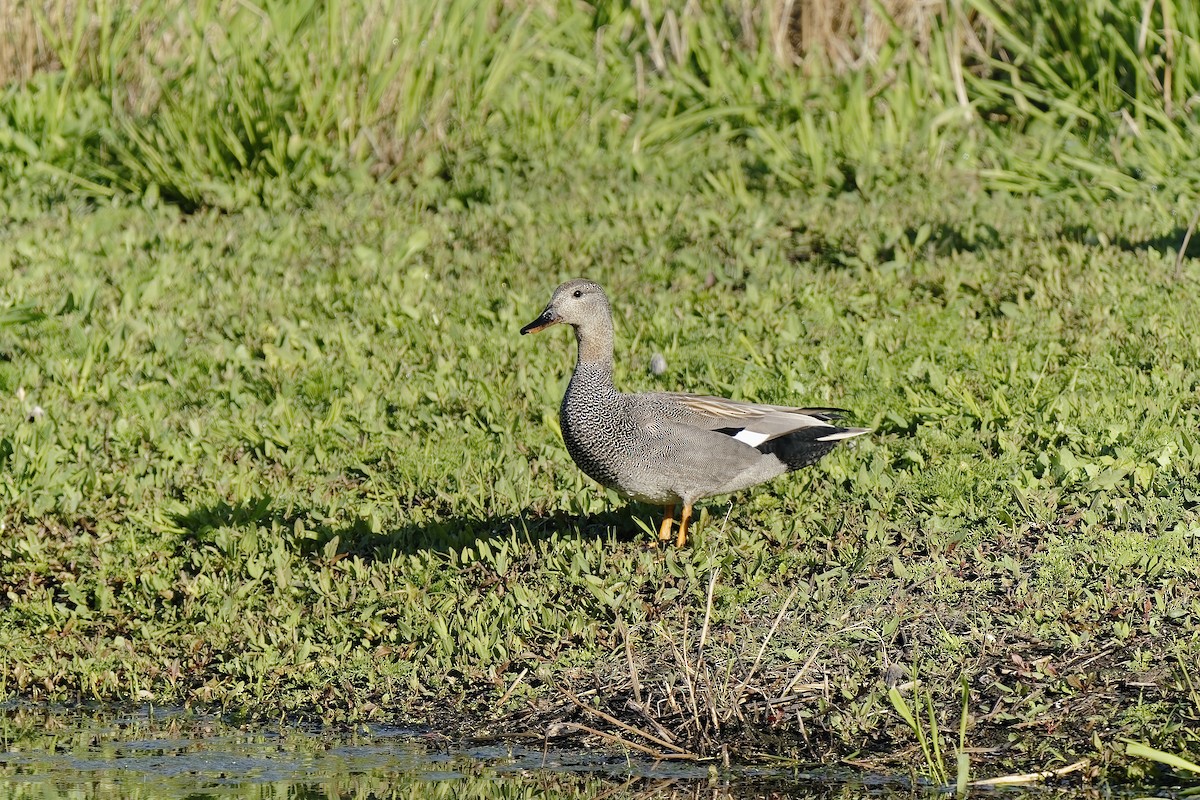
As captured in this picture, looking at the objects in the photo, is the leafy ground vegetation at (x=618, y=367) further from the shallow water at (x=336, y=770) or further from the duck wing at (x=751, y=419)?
the duck wing at (x=751, y=419)

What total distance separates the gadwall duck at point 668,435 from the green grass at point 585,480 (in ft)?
0.95

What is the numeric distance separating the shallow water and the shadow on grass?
1.11 meters

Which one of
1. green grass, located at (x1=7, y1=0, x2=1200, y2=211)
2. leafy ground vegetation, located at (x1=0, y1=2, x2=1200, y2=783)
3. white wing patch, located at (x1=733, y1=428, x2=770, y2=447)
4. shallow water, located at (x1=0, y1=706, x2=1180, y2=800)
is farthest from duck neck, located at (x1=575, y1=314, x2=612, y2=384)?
green grass, located at (x1=7, y1=0, x2=1200, y2=211)

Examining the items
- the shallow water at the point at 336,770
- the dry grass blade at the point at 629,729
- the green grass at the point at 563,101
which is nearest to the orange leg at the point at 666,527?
the dry grass blade at the point at 629,729

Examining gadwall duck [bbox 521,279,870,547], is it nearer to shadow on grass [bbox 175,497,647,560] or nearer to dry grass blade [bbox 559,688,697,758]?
shadow on grass [bbox 175,497,647,560]

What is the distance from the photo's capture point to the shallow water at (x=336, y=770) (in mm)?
4676

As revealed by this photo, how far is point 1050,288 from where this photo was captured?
26.6ft

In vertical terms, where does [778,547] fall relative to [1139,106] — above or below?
below

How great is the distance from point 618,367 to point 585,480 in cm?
117

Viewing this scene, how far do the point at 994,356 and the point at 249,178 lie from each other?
185 inches

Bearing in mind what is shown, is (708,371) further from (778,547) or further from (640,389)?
→ (778,547)

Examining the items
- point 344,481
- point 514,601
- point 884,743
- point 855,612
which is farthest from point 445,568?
point 884,743

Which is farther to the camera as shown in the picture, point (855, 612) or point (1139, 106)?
point (1139, 106)

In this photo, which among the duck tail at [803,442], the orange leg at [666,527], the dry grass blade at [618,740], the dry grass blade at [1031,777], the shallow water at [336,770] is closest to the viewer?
the dry grass blade at [1031,777]
